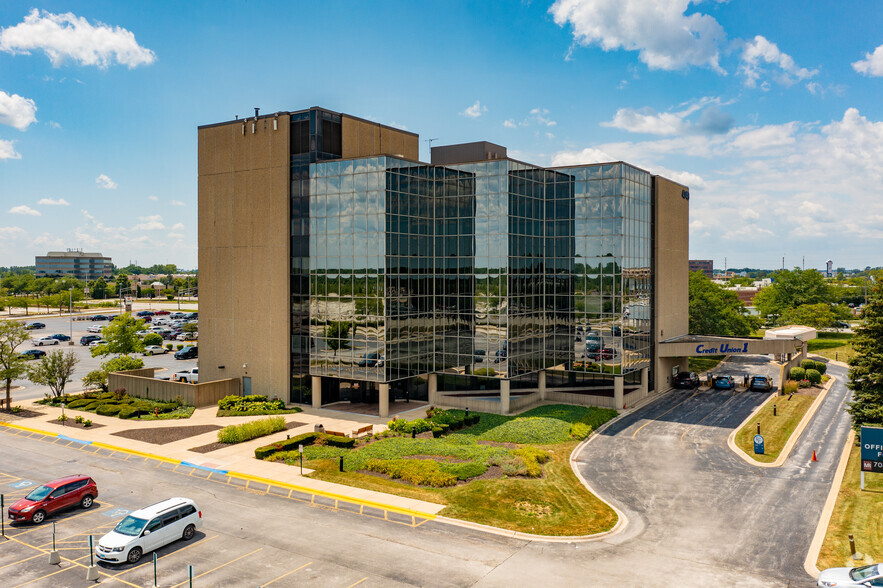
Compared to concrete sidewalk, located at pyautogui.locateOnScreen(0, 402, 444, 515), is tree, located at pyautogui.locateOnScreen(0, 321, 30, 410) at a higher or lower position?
higher

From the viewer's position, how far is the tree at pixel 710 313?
76938 mm

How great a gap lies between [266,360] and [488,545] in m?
32.3

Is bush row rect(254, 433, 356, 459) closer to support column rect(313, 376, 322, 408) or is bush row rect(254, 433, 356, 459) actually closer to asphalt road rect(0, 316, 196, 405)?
support column rect(313, 376, 322, 408)

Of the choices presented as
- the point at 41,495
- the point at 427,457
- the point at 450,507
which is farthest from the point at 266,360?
the point at 450,507

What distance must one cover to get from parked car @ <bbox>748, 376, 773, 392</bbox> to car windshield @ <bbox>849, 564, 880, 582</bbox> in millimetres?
40222

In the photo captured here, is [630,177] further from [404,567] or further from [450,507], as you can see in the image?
[404,567]

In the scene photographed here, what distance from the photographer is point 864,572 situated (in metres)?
20.0

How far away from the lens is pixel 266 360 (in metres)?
51.8

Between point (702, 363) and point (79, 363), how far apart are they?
78522mm

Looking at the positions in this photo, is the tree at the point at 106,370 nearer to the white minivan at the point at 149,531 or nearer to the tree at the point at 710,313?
the white minivan at the point at 149,531

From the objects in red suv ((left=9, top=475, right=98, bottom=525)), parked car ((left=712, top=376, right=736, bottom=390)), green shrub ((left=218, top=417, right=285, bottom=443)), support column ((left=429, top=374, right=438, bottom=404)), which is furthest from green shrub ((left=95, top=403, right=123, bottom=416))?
parked car ((left=712, top=376, right=736, bottom=390))

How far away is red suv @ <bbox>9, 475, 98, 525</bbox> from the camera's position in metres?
26.7

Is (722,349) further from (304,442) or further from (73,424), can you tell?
(73,424)

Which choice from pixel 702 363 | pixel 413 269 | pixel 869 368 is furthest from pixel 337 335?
pixel 702 363
